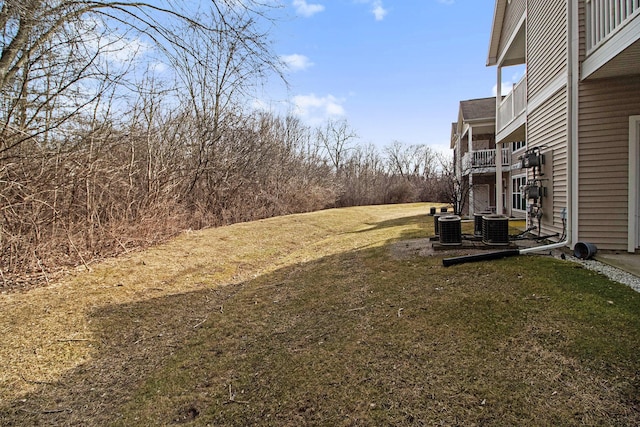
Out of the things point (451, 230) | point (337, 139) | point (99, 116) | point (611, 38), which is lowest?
point (451, 230)

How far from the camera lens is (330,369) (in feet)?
10.2

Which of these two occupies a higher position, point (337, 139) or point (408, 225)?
point (337, 139)

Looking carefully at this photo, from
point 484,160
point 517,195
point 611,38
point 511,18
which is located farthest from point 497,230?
point 484,160

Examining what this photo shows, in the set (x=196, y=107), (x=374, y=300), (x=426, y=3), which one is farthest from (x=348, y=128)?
(x=374, y=300)

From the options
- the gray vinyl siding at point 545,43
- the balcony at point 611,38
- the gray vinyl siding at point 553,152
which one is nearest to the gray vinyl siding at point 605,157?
the balcony at point 611,38

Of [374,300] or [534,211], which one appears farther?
[534,211]

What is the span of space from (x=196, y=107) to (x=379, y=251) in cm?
1038

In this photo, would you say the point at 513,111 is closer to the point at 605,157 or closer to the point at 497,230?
the point at 605,157

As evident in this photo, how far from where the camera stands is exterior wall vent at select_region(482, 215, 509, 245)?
6.41 m

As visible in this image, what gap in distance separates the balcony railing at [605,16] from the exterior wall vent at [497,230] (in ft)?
9.76

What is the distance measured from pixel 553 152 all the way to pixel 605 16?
2.47m

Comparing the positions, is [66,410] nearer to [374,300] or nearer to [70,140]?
[374,300]

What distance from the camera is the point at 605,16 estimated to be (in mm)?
4992

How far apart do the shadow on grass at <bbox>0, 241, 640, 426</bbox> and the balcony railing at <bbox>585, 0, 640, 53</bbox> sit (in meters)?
3.32
